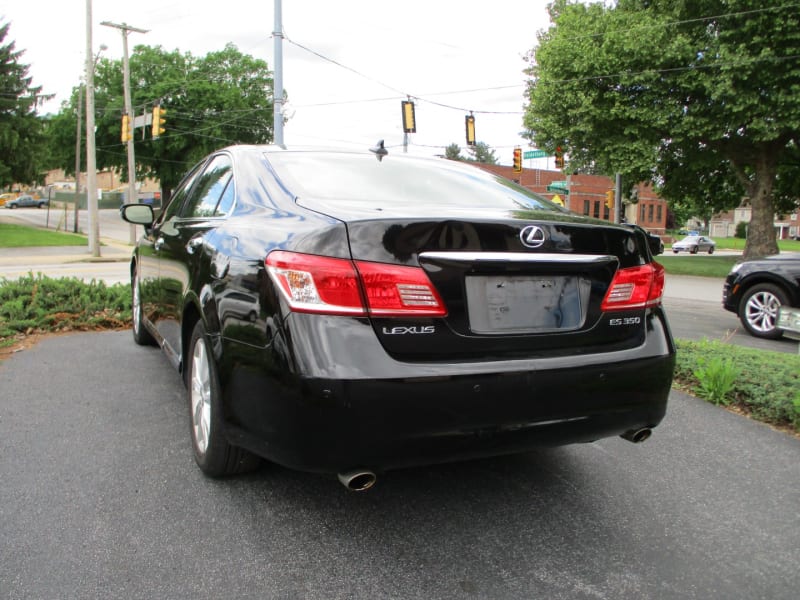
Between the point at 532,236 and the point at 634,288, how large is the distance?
1.87ft

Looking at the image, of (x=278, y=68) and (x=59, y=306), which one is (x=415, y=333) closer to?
(x=59, y=306)

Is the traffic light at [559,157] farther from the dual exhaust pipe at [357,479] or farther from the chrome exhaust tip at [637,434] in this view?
the dual exhaust pipe at [357,479]

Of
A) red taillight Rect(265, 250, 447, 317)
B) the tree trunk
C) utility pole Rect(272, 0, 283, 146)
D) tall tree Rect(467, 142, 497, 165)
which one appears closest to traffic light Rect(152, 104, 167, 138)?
utility pole Rect(272, 0, 283, 146)

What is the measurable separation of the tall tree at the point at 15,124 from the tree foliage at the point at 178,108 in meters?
4.91

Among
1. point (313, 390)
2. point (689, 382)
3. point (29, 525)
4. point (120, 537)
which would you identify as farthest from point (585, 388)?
point (689, 382)

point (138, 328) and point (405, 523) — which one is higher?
point (138, 328)

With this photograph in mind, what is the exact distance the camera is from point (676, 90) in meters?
21.8

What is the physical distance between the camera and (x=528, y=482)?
127 inches

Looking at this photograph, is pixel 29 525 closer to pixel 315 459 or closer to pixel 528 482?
pixel 315 459

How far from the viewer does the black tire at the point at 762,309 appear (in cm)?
833

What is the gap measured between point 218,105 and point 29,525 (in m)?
55.0

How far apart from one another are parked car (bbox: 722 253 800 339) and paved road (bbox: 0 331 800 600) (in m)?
5.08

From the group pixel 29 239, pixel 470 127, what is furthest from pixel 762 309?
pixel 29 239

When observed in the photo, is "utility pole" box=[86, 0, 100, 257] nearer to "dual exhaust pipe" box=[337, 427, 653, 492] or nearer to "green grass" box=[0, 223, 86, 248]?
"green grass" box=[0, 223, 86, 248]
